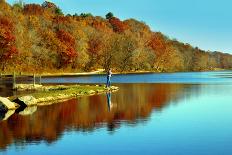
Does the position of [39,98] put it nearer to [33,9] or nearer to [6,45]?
[6,45]

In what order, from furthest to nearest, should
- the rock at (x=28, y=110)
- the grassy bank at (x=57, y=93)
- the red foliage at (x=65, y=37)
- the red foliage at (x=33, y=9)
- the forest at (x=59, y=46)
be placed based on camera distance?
the red foliage at (x=33, y=9) → the red foliage at (x=65, y=37) → the forest at (x=59, y=46) → the grassy bank at (x=57, y=93) → the rock at (x=28, y=110)

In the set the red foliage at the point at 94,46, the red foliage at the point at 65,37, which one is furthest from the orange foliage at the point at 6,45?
the red foliage at the point at 94,46

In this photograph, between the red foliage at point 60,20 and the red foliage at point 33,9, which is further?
the red foliage at point 33,9

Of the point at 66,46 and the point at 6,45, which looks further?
the point at 66,46

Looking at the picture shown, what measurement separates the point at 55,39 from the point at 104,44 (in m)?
31.7

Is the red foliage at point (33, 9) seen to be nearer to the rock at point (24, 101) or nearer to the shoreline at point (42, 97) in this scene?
the shoreline at point (42, 97)

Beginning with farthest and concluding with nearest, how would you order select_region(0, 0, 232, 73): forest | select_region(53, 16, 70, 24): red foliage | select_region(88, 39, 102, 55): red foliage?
select_region(88, 39, 102, 55): red foliage, select_region(53, 16, 70, 24): red foliage, select_region(0, 0, 232, 73): forest

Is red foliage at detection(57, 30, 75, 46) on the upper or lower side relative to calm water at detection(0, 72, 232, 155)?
upper

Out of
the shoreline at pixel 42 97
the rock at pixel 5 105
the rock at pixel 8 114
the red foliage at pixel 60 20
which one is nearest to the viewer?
the rock at pixel 8 114

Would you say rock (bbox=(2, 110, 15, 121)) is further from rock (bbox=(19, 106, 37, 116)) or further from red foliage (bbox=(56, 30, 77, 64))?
red foliage (bbox=(56, 30, 77, 64))

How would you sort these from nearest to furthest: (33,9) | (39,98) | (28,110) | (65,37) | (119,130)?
(119,130) → (28,110) → (39,98) → (65,37) → (33,9)

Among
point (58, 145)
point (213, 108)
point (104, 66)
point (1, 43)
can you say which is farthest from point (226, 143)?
point (104, 66)

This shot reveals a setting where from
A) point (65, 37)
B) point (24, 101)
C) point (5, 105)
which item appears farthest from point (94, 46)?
point (5, 105)

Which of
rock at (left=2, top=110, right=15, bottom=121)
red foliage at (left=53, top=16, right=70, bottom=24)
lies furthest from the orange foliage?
rock at (left=2, top=110, right=15, bottom=121)
